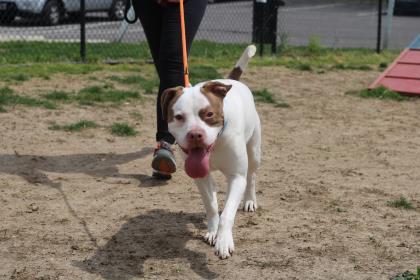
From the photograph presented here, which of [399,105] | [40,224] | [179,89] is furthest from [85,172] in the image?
[399,105]

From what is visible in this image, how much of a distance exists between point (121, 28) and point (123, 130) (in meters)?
6.95

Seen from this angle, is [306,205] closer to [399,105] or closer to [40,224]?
[40,224]

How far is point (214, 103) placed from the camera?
3.19 m

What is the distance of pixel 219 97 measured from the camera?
3264 mm

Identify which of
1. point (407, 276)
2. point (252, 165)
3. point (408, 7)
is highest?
point (252, 165)

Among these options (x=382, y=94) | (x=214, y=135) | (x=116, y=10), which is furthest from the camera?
(x=116, y=10)

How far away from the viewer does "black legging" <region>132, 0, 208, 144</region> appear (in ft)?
15.2

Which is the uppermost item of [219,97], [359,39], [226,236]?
[219,97]

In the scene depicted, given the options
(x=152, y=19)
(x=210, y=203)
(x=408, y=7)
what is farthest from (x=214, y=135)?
(x=408, y=7)

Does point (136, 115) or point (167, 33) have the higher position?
point (167, 33)

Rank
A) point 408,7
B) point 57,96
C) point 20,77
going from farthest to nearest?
point 408,7 < point 20,77 < point 57,96

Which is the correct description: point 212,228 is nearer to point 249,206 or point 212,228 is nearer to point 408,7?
point 249,206

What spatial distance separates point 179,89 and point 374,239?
1.32 metres

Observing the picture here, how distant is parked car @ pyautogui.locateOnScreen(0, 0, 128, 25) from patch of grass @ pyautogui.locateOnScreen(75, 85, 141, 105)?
19.0 ft
